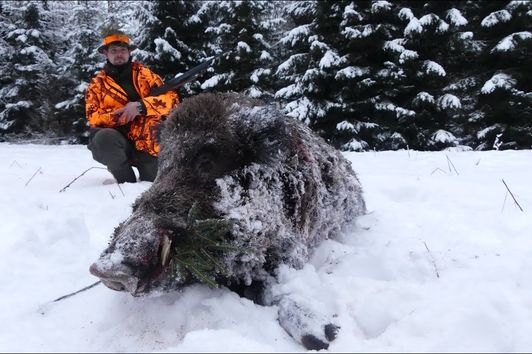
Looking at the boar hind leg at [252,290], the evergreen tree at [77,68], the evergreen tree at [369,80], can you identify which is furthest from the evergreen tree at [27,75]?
the boar hind leg at [252,290]

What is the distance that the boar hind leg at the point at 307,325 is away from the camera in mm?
1697

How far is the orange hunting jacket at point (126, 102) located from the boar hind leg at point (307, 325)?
362 cm

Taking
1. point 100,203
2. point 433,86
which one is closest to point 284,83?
point 433,86

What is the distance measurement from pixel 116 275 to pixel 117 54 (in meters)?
4.20

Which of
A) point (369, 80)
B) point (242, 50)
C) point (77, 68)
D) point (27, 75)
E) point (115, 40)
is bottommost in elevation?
point (27, 75)

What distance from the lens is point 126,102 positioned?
17.3 ft

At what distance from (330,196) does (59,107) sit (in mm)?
19985

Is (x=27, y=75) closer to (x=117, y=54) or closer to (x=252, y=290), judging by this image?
(x=117, y=54)

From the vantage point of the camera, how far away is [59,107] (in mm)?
19750

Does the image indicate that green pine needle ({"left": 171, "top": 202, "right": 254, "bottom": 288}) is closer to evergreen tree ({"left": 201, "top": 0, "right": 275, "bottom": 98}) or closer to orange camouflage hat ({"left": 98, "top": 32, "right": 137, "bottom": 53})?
orange camouflage hat ({"left": 98, "top": 32, "right": 137, "bottom": 53})

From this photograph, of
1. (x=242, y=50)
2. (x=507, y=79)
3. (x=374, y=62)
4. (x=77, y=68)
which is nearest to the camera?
(x=507, y=79)

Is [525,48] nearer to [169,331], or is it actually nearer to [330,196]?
[330,196]

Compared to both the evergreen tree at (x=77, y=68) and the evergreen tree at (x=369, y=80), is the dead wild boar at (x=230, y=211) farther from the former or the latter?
the evergreen tree at (x=77, y=68)

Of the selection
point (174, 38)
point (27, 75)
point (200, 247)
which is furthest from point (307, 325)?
point (27, 75)
